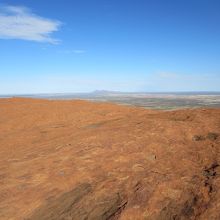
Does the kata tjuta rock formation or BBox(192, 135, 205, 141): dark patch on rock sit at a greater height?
BBox(192, 135, 205, 141): dark patch on rock

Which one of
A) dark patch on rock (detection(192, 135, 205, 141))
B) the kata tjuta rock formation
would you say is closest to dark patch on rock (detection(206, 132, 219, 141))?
the kata tjuta rock formation

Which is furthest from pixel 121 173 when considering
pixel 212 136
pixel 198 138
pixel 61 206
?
pixel 212 136

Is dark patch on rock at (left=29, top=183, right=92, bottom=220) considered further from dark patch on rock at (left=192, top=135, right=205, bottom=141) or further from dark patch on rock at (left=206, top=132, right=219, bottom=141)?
dark patch on rock at (left=206, top=132, right=219, bottom=141)

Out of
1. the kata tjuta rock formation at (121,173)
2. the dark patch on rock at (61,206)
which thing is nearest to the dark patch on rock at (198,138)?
the kata tjuta rock formation at (121,173)

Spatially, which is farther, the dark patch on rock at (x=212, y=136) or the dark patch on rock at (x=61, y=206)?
the dark patch on rock at (x=212, y=136)

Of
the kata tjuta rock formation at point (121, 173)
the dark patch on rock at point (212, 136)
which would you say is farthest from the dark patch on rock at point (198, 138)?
the dark patch on rock at point (212, 136)

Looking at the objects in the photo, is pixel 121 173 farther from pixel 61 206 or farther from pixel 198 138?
pixel 198 138

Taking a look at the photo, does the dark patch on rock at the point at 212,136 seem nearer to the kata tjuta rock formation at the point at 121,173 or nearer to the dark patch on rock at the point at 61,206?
the kata tjuta rock formation at the point at 121,173

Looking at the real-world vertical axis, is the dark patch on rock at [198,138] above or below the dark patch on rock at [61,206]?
above

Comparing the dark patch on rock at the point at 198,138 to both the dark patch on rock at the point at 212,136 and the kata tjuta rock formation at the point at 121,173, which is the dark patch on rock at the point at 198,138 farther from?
the dark patch on rock at the point at 212,136
